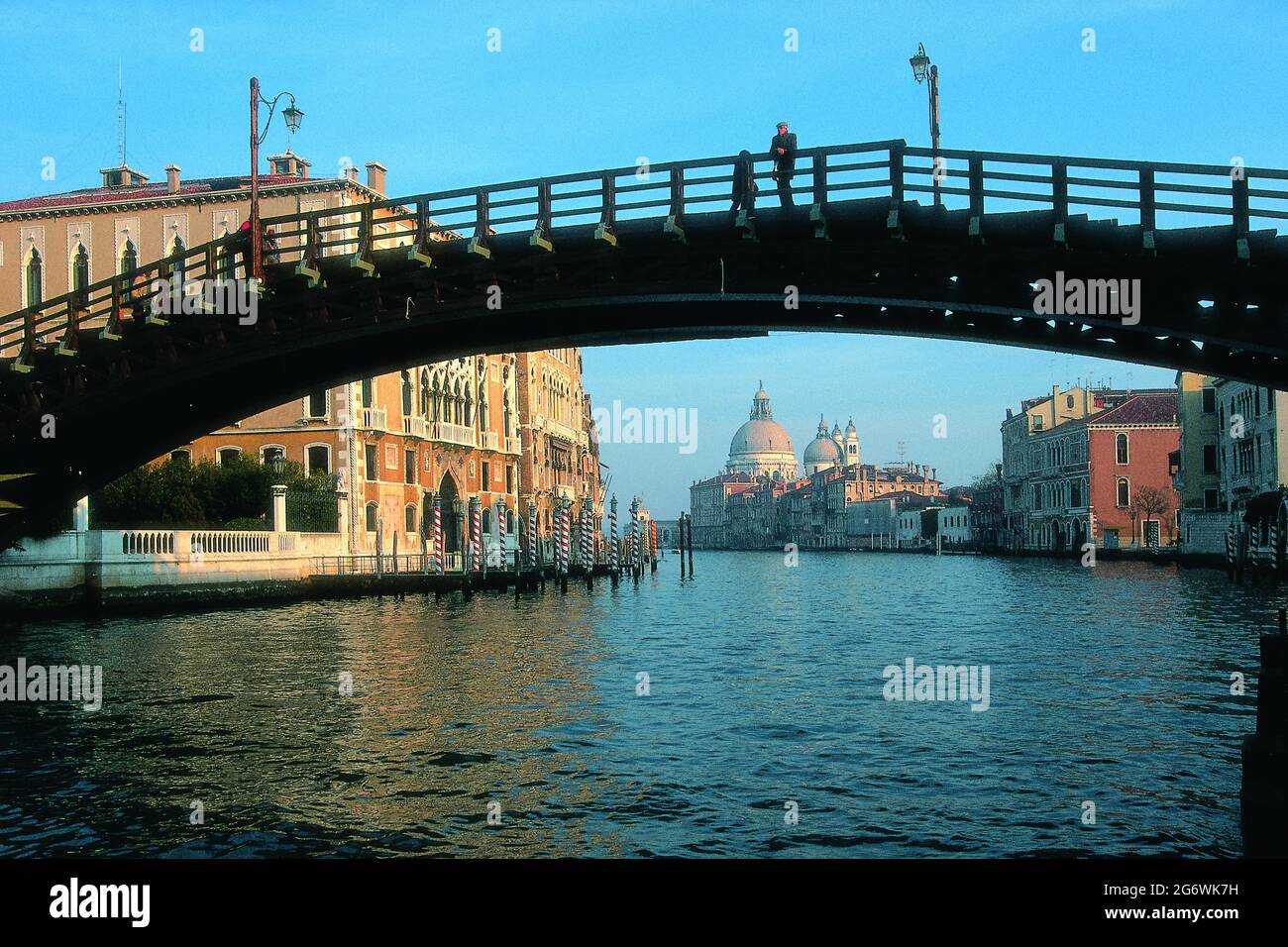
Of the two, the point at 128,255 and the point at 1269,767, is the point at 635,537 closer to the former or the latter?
the point at 128,255

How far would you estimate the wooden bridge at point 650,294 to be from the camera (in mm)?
14625

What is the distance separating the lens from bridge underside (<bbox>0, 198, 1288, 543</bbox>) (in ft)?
48.3

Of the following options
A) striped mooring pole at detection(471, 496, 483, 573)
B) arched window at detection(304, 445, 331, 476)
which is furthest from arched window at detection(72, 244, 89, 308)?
striped mooring pole at detection(471, 496, 483, 573)

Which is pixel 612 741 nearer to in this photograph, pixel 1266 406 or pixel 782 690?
pixel 782 690

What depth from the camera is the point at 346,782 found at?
13.0m

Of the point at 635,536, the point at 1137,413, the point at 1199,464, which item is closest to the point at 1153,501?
the point at 1137,413

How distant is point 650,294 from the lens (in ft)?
56.5

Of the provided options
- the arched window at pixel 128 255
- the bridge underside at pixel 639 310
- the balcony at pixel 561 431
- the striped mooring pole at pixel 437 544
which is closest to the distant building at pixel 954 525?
the balcony at pixel 561 431

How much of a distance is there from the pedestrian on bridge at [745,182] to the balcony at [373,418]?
37608 mm

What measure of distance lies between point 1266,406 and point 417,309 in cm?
4789

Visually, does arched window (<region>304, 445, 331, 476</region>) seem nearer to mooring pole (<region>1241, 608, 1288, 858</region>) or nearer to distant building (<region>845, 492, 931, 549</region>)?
mooring pole (<region>1241, 608, 1288, 858</region>)

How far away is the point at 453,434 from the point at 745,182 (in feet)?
154

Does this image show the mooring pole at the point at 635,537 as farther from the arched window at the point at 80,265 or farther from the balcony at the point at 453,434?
the arched window at the point at 80,265
